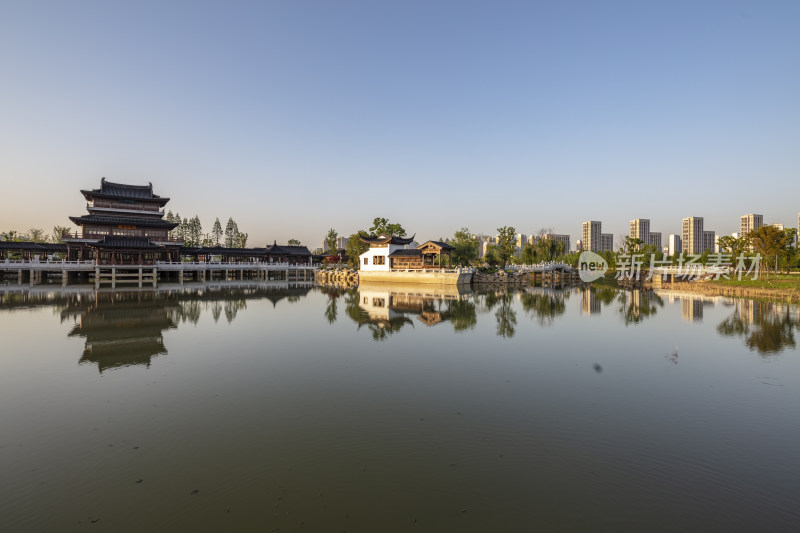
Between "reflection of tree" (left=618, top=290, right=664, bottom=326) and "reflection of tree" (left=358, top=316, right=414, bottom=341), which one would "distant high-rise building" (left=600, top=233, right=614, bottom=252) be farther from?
"reflection of tree" (left=358, top=316, right=414, bottom=341)

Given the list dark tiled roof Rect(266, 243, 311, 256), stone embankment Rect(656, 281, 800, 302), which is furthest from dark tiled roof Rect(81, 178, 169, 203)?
stone embankment Rect(656, 281, 800, 302)

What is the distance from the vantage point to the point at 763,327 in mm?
19469

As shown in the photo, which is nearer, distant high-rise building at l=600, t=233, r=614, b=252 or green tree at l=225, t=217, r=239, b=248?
green tree at l=225, t=217, r=239, b=248

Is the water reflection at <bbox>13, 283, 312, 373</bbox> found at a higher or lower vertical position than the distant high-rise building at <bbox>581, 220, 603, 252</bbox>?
lower

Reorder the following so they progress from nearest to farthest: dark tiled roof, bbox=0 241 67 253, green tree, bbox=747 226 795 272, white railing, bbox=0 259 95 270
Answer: green tree, bbox=747 226 795 272, white railing, bbox=0 259 95 270, dark tiled roof, bbox=0 241 67 253

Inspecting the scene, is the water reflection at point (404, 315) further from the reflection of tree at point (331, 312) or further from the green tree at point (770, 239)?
the green tree at point (770, 239)

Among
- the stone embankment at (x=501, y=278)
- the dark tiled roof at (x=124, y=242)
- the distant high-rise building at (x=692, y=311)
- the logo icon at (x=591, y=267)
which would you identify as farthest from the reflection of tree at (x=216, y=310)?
the logo icon at (x=591, y=267)

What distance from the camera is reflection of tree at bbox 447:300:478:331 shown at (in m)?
20.3

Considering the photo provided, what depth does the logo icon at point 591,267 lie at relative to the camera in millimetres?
67500

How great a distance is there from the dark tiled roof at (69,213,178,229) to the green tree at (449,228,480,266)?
1581 inches

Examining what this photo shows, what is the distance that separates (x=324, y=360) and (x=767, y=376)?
1320 centimetres

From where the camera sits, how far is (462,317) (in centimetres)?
2345

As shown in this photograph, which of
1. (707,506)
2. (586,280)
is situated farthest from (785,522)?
(586,280)

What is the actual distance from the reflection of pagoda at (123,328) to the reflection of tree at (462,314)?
13305 mm
